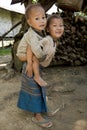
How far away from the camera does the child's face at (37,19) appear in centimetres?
296

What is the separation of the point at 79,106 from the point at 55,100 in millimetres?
390

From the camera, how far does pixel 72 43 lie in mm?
6184

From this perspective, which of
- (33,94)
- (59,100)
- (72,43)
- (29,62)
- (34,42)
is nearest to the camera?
(34,42)

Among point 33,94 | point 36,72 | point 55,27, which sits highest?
point 55,27

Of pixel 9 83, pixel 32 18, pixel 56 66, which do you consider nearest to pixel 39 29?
pixel 32 18

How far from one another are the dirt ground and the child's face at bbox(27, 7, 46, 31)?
1.16 m

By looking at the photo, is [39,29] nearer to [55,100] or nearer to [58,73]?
[55,100]

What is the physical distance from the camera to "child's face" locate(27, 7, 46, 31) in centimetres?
296

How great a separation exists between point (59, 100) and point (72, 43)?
2324mm

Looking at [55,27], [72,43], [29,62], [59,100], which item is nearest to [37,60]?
[29,62]

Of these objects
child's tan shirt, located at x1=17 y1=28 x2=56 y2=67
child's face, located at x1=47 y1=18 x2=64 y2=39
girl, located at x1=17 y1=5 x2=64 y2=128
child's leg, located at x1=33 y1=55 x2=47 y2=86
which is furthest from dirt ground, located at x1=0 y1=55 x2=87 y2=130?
child's face, located at x1=47 y1=18 x2=64 y2=39

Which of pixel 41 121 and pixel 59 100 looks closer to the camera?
pixel 41 121

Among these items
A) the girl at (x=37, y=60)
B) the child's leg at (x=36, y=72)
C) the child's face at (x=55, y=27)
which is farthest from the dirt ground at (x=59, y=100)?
the child's face at (x=55, y=27)

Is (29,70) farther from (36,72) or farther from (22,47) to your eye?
(22,47)
